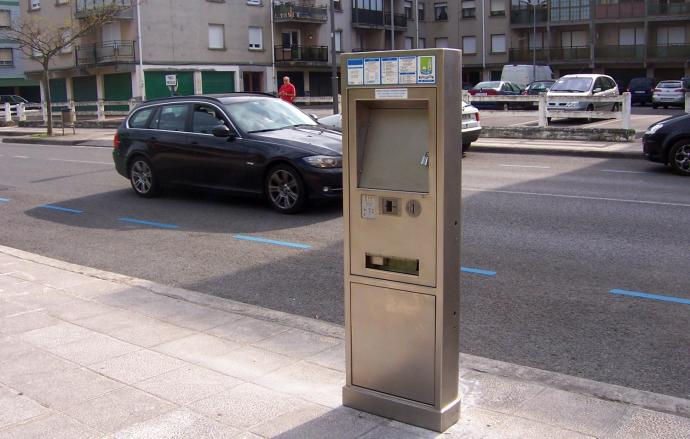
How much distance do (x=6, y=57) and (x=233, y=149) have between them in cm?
6194

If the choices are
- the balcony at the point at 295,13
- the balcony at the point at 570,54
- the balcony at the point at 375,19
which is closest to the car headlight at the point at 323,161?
the balcony at the point at 295,13

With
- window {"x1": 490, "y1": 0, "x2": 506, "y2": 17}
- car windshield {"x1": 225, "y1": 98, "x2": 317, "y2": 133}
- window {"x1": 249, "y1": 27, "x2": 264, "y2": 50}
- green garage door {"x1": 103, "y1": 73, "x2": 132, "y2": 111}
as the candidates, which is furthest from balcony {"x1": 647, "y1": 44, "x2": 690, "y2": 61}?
car windshield {"x1": 225, "y1": 98, "x2": 317, "y2": 133}

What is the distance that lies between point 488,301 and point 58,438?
380 cm

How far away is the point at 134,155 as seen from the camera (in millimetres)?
12828

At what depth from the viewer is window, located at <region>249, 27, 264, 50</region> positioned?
54406mm

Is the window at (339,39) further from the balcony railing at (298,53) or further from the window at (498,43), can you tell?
the window at (498,43)

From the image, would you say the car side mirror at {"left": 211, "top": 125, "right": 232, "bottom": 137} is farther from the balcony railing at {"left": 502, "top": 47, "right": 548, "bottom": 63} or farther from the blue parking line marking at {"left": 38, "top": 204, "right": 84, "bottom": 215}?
the balcony railing at {"left": 502, "top": 47, "right": 548, "bottom": 63}

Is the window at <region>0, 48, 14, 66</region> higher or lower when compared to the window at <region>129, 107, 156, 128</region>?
higher

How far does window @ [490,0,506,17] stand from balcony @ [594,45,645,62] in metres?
8.53

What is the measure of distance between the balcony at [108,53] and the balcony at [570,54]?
31897 millimetres

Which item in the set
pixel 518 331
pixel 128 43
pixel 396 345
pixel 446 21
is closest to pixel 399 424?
pixel 396 345

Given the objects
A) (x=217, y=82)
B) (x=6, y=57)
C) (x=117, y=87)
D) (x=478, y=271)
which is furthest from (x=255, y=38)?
(x=478, y=271)

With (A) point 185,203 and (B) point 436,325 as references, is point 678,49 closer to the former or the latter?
(A) point 185,203

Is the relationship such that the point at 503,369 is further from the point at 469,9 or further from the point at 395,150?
the point at 469,9
